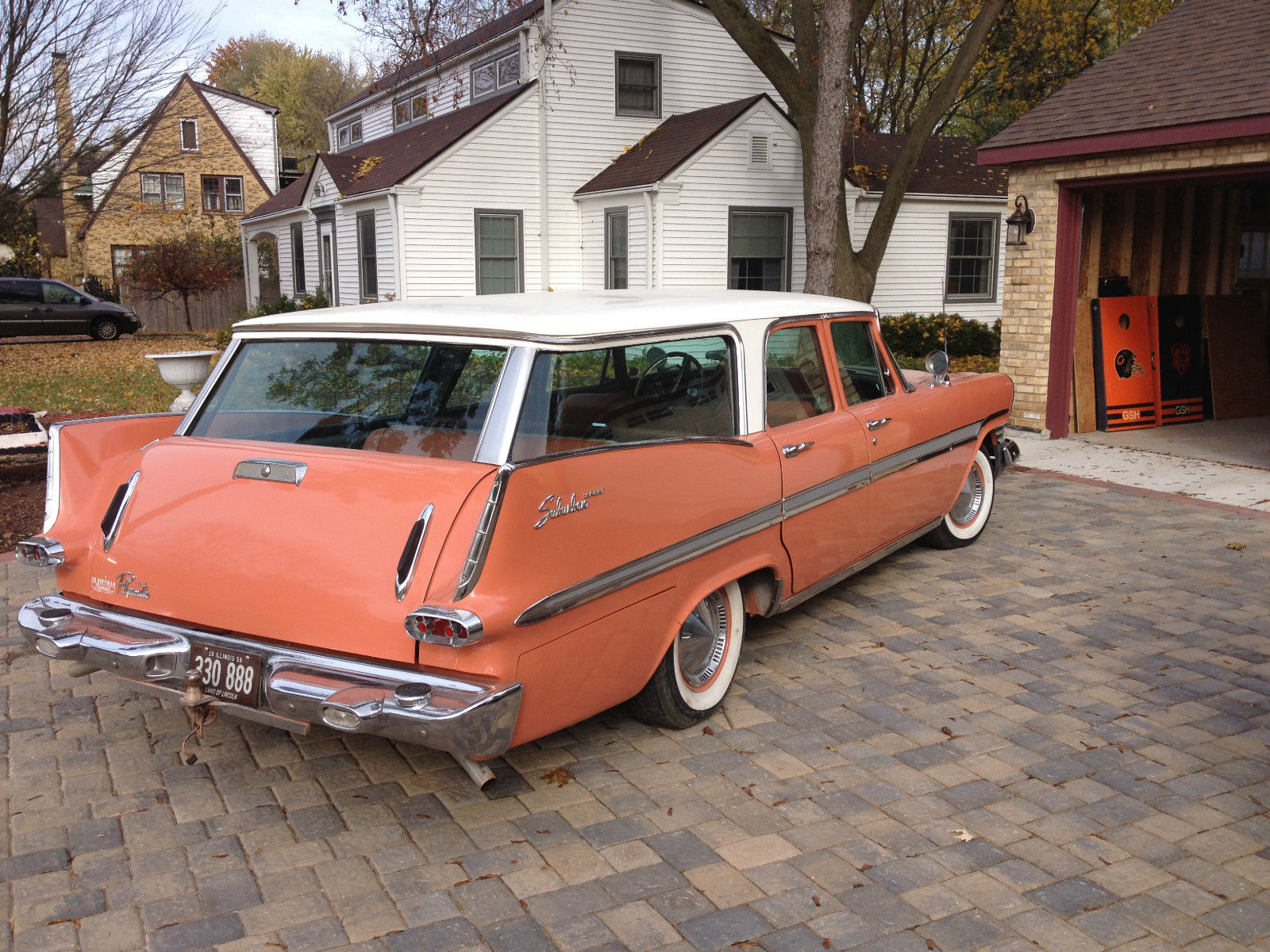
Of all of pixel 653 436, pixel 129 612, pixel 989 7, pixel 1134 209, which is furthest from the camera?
pixel 989 7

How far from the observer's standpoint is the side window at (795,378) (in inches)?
191

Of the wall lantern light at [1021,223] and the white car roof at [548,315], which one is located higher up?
the wall lantern light at [1021,223]

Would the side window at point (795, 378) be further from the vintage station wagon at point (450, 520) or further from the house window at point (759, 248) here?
the house window at point (759, 248)

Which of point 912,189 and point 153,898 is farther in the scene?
point 912,189

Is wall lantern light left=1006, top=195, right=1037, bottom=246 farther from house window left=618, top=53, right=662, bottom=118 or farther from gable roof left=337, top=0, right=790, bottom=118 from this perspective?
house window left=618, top=53, right=662, bottom=118

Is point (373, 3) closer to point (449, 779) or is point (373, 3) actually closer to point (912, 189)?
point (912, 189)

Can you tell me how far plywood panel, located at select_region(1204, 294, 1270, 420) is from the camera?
12.2 meters

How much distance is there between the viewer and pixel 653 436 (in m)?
4.19

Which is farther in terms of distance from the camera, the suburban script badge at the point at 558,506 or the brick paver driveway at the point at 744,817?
the suburban script badge at the point at 558,506

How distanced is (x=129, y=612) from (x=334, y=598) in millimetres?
950

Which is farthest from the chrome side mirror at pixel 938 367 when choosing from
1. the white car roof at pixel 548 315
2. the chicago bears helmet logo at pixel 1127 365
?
the chicago bears helmet logo at pixel 1127 365

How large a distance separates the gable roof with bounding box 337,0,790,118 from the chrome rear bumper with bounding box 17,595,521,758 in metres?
17.7

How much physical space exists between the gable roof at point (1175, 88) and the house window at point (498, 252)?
10.7 meters

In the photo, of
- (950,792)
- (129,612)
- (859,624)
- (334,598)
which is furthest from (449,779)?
(859,624)
